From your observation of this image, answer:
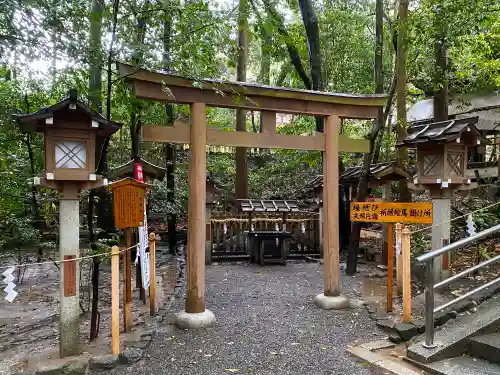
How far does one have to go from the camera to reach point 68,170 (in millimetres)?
4664

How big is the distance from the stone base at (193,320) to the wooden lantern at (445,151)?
173 inches

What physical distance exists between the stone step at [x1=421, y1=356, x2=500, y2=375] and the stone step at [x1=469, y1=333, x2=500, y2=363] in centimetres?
6

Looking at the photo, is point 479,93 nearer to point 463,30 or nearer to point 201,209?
point 463,30

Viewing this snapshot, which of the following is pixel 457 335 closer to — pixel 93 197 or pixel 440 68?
pixel 93 197

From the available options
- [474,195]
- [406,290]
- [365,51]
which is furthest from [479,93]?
[406,290]

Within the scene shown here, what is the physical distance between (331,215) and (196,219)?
241 cm

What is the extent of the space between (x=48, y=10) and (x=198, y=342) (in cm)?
435

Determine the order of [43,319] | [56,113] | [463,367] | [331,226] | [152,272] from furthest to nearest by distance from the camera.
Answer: [43,319] → [331,226] → [152,272] → [56,113] → [463,367]

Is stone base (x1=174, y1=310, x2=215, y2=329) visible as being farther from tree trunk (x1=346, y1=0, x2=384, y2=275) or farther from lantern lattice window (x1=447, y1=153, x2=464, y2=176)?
tree trunk (x1=346, y1=0, x2=384, y2=275)

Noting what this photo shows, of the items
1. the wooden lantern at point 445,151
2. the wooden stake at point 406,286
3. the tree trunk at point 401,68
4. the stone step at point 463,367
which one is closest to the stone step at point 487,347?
the stone step at point 463,367

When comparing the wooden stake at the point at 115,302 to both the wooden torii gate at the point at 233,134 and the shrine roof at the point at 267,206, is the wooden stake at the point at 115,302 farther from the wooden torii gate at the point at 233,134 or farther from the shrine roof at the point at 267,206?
the shrine roof at the point at 267,206

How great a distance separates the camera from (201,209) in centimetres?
585

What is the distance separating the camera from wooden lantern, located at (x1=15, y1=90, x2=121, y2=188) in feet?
14.8

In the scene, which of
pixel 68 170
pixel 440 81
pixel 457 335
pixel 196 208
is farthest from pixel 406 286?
pixel 440 81
